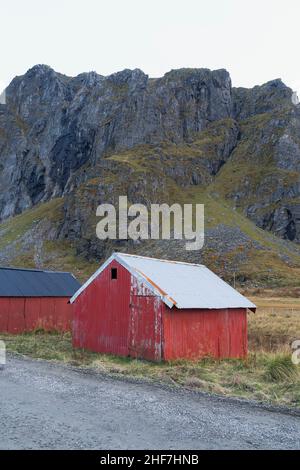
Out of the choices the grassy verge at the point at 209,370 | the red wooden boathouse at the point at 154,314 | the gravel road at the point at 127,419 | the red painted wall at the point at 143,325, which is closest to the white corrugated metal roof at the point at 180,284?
the red wooden boathouse at the point at 154,314

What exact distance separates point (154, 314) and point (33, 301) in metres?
14.4

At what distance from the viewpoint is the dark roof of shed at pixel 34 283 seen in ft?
101

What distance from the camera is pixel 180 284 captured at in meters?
21.7

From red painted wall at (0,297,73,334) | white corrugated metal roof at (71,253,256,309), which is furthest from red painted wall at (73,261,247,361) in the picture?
red painted wall at (0,297,73,334)

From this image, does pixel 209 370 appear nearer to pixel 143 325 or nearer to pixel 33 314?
pixel 143 325

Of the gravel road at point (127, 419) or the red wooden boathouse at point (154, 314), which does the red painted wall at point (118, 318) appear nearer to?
the red wooden boathouse at point (154, 314)

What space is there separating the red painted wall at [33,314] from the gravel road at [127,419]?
16.0 metres

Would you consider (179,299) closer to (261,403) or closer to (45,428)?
(261,403)

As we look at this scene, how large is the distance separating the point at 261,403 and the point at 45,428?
218 inches

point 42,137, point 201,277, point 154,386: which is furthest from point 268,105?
point 154,386

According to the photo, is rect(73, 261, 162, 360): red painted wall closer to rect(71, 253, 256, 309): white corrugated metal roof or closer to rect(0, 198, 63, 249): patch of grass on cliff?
rect(71, 253, 256, 309): white corrugated metal roof

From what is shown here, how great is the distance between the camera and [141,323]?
19.8m

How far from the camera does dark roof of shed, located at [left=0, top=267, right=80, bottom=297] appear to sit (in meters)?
30.8

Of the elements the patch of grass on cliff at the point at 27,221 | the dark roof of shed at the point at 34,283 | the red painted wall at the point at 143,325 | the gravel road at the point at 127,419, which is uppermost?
the patch of grass on cliff at the point at 27,221
